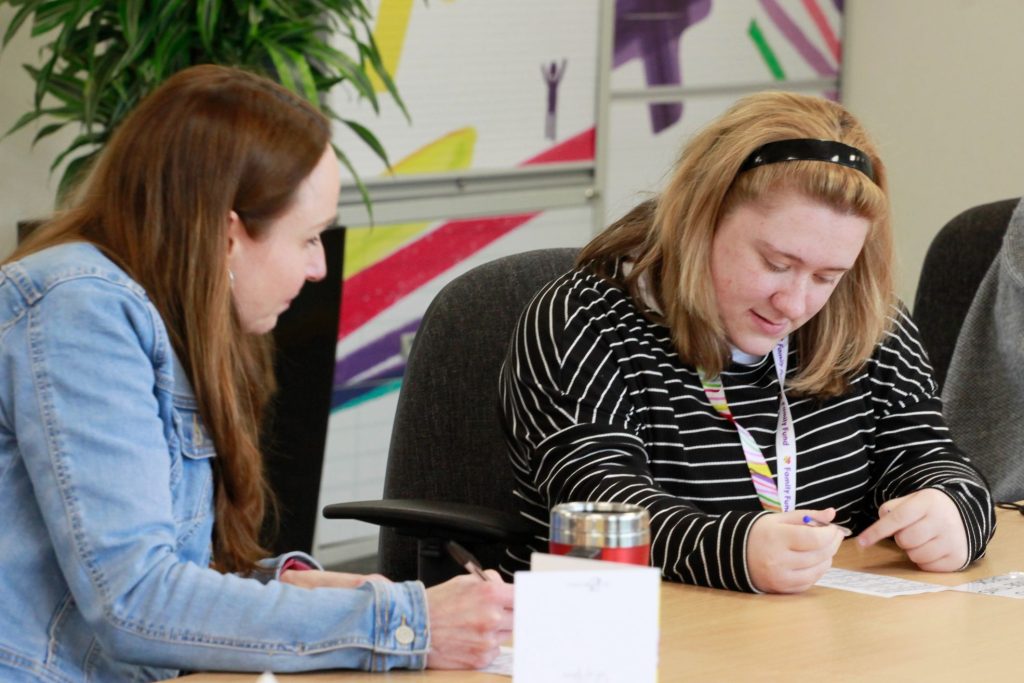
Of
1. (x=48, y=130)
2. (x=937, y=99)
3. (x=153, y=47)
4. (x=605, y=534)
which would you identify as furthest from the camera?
(x=937, y=99)

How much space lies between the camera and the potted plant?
106 inches

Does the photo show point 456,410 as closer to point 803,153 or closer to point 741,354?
point 741,354

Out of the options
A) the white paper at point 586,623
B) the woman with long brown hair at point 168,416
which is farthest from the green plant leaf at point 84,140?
the white paper at point 586,623

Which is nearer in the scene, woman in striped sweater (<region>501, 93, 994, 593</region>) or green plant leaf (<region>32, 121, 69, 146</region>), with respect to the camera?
woman in striped sweater (<region>501, 93, 994, 593</region>)

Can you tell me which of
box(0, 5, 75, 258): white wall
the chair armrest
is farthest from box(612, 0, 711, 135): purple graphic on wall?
the chair armrest

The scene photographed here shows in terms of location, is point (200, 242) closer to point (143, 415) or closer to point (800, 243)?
point (143, 415)

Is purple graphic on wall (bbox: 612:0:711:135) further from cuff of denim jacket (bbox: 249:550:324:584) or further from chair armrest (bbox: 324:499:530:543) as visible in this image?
cuff of denim jacket (bbox: 249:550:324:584)

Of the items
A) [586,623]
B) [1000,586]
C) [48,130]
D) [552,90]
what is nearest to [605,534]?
[586,623]

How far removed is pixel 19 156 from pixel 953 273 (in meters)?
2.02

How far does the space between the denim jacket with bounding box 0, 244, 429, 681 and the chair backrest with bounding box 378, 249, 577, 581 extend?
2.27ft

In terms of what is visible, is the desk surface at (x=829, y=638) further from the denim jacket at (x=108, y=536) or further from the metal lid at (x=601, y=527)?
the metal lid at (x=601, y=527)

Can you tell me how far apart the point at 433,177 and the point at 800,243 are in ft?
7.22

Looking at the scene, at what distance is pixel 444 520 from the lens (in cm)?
176

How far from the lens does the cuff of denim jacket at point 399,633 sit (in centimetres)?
122
